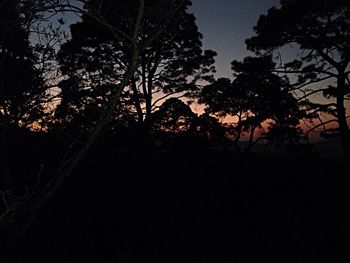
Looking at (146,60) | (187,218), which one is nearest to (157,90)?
(146,60)

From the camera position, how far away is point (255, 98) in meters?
15.7

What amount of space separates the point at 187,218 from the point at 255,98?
9210 millimetres

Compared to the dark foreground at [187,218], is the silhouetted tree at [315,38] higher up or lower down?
higher up

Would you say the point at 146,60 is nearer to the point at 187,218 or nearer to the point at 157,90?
the point at 157,90

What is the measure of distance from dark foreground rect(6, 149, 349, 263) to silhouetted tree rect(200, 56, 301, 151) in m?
2.43

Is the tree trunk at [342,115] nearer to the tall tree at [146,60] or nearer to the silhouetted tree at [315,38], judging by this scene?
the silhouetted tree at [315,38]

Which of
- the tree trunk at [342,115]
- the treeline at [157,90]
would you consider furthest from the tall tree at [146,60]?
the tree trunk at [342,115]

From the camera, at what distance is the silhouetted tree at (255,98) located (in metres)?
12.1

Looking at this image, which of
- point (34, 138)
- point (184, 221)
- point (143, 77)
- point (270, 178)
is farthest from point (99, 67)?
point (270, 178)

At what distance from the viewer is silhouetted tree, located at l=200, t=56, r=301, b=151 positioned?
1212cm

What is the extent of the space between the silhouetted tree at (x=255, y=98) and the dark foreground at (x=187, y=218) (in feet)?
7.97

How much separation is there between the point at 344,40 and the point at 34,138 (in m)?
12.6

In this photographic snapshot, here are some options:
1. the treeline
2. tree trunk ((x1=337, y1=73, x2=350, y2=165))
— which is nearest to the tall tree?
the treeline

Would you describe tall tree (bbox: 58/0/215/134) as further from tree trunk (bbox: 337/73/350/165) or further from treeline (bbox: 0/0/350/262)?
tree trunk (bbox: 337/73/350/165)
